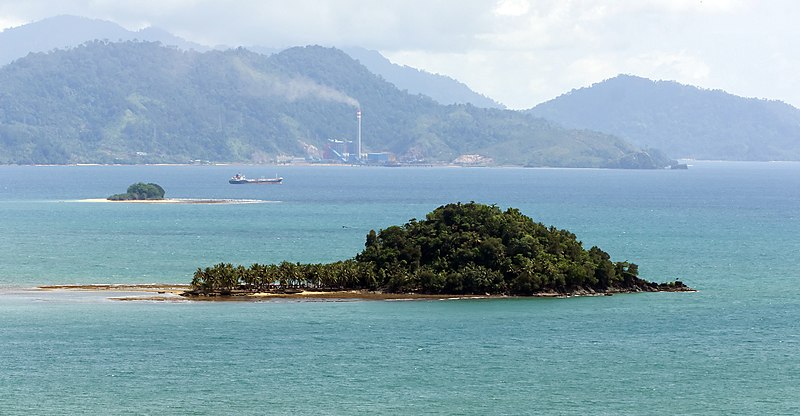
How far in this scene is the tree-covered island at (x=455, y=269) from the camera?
88938 millimetres

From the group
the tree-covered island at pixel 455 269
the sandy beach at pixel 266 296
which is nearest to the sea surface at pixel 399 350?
the sandy beach at pixel 266 296

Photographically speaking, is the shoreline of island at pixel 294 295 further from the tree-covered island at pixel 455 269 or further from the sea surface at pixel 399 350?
the sea surface at pixel 399 350

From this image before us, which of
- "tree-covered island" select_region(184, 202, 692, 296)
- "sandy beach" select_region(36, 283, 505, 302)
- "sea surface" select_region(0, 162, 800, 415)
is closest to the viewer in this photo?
"sea surface" select_region(0, 162, 800, 415)

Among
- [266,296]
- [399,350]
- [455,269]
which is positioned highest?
[455,269]

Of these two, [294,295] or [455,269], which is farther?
[455,269]

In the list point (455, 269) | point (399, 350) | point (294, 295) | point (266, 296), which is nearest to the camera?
point (399, 350)

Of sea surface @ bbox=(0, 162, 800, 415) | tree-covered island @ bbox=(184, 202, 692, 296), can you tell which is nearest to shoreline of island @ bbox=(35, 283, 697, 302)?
tree-covered island @ bbox=(184, 202, 692, 296)

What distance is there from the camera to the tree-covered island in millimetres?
88938

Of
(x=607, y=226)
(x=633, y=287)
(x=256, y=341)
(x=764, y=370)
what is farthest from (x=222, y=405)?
(x=607, y=226)

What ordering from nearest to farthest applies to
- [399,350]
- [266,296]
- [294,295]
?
[399,350], [266,296], [294,295]

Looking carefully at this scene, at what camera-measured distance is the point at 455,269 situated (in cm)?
9025

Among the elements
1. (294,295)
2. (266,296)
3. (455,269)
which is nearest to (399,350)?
(294,295)

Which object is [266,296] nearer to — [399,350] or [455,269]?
[455,269]

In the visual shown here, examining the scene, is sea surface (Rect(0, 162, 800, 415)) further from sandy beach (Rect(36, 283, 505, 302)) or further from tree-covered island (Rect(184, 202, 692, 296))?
tree-covered island (Rect(184, 202, 692, 296))
